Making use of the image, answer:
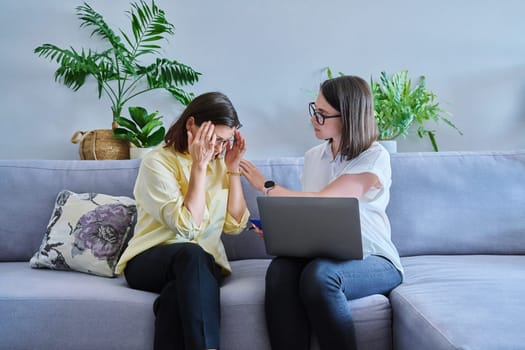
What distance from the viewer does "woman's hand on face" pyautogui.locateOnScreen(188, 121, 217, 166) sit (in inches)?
63.2

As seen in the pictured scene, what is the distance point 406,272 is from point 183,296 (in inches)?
31.2

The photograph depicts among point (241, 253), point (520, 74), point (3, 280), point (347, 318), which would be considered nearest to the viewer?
point (347, 318)

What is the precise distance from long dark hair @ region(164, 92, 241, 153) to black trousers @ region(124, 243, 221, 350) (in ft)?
1.24

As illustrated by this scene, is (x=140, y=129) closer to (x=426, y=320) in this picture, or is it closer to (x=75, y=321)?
(x=75, y=321)

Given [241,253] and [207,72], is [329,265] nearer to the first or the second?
[241,253]

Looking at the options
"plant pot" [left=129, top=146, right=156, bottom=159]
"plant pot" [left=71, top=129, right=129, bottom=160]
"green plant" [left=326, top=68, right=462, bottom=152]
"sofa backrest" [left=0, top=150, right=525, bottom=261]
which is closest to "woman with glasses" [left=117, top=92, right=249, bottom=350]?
"sofa backrest" [left=0, top=150, right=525, bottom=261]

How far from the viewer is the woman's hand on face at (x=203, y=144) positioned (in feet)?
5.27

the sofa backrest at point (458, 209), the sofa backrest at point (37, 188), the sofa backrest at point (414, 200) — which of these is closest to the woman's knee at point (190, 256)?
the sofa backrest at point (414, 200)

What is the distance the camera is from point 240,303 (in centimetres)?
145

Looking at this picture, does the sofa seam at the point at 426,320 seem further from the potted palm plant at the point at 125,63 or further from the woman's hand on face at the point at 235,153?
the potted palm plant at the point at 125,63

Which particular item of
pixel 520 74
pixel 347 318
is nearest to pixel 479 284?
pixel 347 318

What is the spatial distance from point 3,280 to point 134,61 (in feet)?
4.73

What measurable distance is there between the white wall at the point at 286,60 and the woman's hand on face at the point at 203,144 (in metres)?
1.09

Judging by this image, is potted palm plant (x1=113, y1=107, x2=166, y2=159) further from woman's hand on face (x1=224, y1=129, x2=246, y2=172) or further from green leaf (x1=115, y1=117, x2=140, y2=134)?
woman's hand on face (x1=224, y1=129, x2=246, y2=172)
